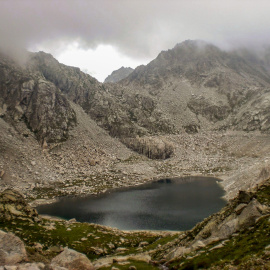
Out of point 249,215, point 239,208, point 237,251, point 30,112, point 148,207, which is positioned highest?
point 30,112

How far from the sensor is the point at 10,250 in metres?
26.9

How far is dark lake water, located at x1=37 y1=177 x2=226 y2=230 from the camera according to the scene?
3246 inches

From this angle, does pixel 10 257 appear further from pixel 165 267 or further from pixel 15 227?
pixel 15 227

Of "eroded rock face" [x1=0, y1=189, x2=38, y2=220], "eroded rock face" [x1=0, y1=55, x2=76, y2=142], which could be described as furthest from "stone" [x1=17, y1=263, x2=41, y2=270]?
"eroded rock face" [x1=0, y1=55, x2=76, y2=142]

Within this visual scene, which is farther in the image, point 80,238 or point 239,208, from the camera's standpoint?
point 80,238

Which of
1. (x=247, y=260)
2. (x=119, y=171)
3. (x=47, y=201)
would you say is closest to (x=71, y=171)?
(x=119, y=171)

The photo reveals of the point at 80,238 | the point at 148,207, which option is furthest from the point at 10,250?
the point at 148,207

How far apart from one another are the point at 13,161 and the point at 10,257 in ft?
416

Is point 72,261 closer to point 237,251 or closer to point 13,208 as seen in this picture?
point 237,251

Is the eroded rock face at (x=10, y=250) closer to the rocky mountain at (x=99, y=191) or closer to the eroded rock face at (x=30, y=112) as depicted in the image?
the rocky mountain at (x=99, y=191)

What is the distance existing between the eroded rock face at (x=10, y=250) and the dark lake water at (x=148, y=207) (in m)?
53.4

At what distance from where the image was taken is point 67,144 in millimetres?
185875

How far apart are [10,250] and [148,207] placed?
77.0m

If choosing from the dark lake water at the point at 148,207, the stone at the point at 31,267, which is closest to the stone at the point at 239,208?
the stone at the point at 31,267
